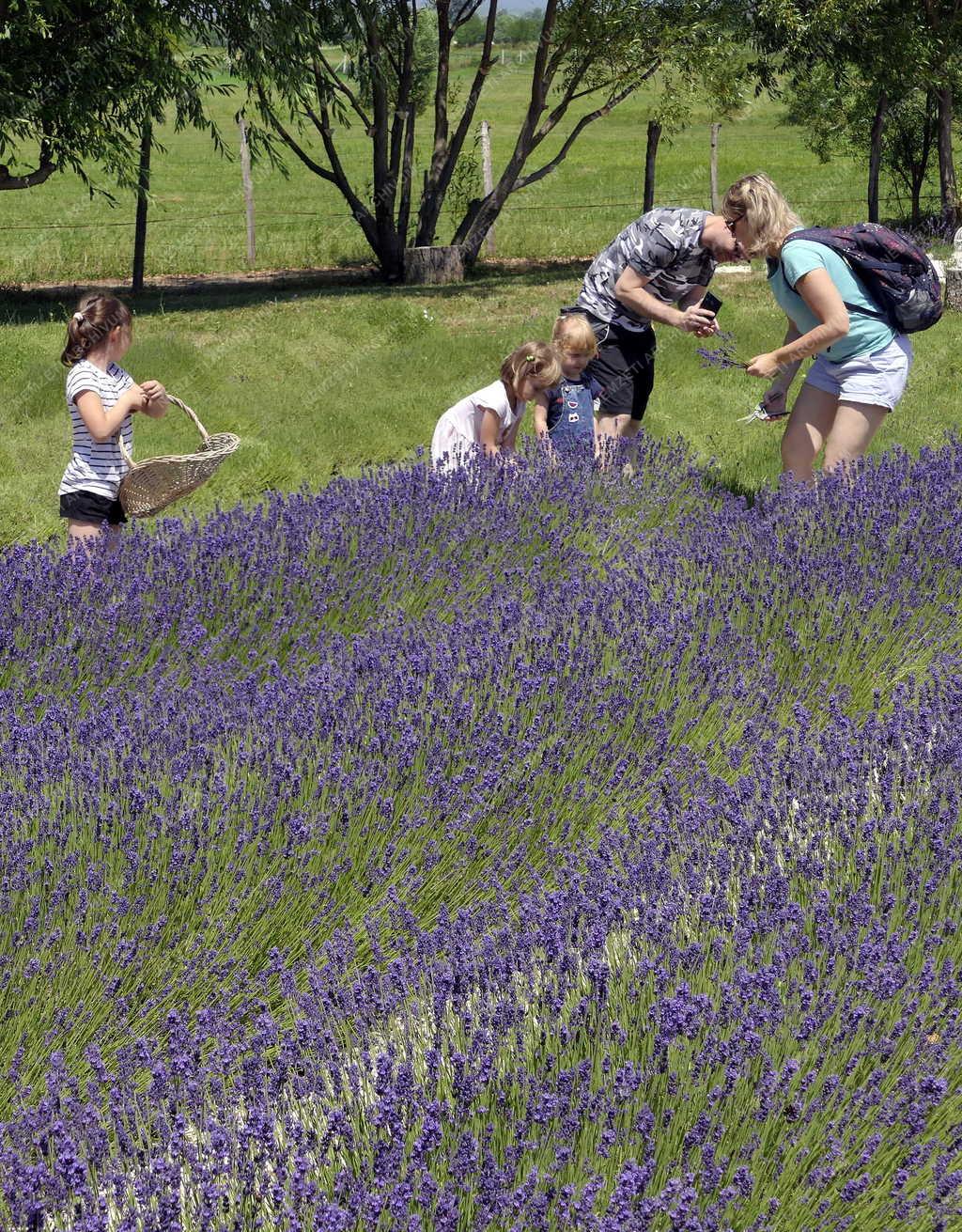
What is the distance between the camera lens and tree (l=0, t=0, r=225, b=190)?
13.3 meters

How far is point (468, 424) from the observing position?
606 cm

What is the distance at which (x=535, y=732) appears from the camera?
3660 millimetres

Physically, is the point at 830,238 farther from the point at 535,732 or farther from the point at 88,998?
the point at 88,998

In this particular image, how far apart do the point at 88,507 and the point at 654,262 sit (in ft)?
8.13

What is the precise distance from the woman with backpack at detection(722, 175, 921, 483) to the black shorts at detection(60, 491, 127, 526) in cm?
253

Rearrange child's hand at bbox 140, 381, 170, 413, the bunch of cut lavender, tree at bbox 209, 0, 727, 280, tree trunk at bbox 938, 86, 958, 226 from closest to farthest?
child's hand at bbox 140, 381, 170, 413 → the bunch of cut lavender → tree at bbox 209, 0, 727, 280 → tree trunk at bbox 938, 86, 958, 226

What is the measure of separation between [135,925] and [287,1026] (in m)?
0.40

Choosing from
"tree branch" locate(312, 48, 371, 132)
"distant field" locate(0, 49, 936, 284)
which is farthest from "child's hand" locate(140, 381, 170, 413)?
"distant field" locate(0, 49, 936, 284)

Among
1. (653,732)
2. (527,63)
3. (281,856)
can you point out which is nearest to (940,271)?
(653,732)

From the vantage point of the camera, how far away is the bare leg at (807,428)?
18.1 feet

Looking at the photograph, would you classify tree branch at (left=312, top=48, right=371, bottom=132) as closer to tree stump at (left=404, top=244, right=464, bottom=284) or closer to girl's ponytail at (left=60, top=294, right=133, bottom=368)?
tree stump at (left=404, top=244, right=464, bottom=284)

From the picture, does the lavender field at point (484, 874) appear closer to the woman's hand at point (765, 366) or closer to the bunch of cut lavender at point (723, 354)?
the woman's hand at point (765, 366)

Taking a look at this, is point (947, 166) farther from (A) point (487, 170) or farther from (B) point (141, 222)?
(B) point (141, 222)

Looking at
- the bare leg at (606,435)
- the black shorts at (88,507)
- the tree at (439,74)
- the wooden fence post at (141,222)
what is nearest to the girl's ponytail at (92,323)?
the black shorts at (88,507)
